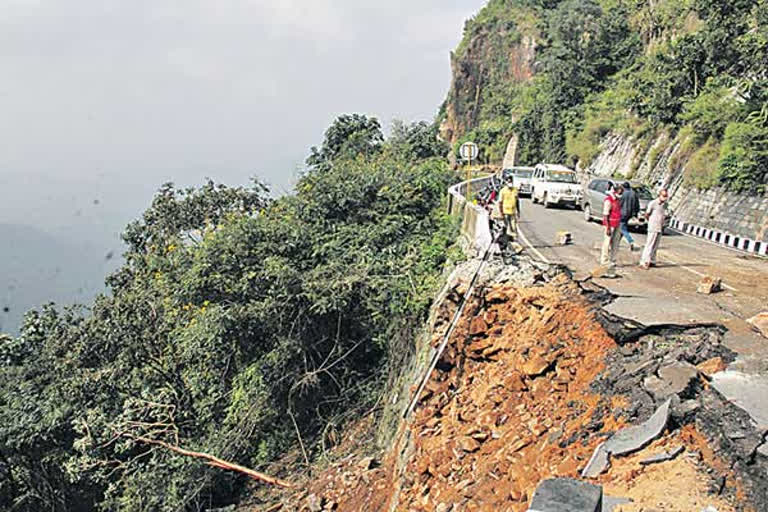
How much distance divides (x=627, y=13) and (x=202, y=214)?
114 ft

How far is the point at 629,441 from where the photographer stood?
5.38 m

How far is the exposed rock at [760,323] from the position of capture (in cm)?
755

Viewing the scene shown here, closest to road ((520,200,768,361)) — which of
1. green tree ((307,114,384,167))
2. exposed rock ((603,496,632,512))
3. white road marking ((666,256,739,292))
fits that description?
white road marking ((666,256,739,292))

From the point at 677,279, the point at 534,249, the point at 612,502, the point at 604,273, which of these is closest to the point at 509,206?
the point at 534,249

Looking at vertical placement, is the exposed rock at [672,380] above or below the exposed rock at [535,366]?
above

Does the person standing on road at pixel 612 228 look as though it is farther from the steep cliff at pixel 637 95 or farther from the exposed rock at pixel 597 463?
the exposed rock at pixel 597 463

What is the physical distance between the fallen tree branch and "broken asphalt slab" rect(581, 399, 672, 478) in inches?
325

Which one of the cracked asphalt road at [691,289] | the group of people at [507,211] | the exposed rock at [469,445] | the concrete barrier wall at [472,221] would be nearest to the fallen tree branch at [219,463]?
the exposed rock at [469,445]

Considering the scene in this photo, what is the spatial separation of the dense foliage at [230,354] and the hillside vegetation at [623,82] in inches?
410

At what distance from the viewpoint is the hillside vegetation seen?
2042cm

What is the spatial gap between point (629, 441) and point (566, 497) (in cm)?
244

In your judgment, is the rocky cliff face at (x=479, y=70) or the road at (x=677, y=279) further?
the rocky cliff face at (x=479, y=70)

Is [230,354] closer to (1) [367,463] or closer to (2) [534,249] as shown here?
(1) [367,463]

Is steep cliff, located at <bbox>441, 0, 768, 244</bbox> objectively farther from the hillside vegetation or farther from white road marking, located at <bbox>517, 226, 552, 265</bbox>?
white road marking, located at <bbox>517, 226, 552, 265</bbox>
